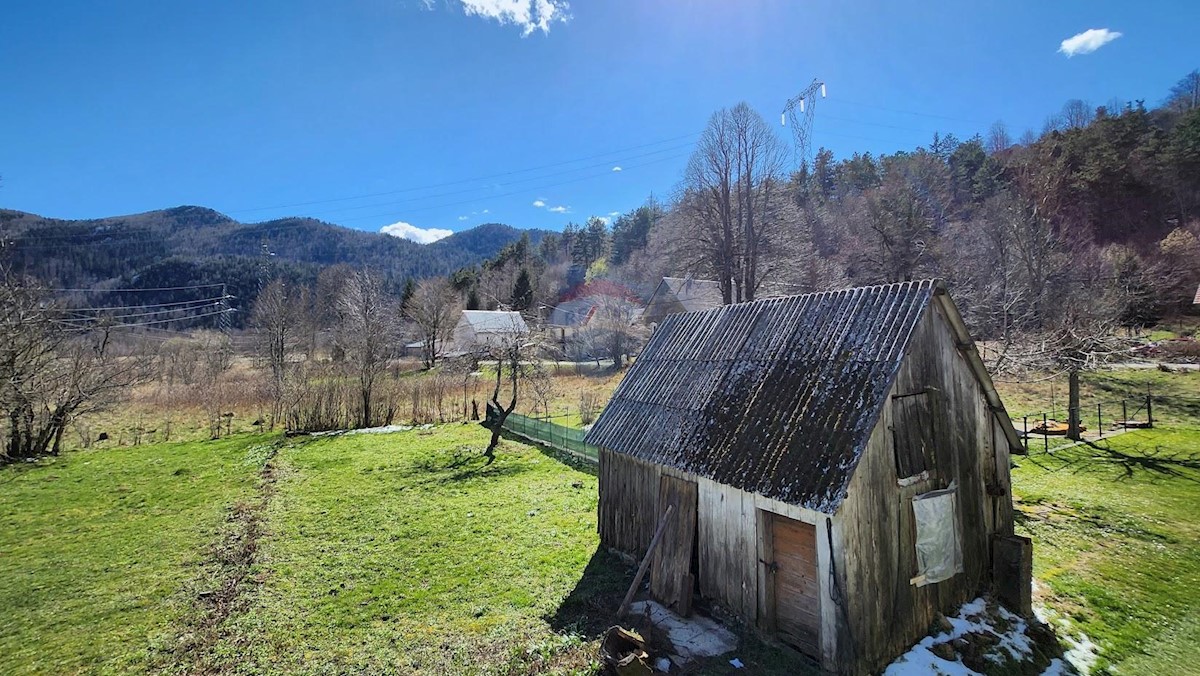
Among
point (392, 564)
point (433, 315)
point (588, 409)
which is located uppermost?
point (433, 315)

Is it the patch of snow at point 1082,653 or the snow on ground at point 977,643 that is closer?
the snow on ground at point 977,643

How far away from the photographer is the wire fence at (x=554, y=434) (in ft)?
59.4

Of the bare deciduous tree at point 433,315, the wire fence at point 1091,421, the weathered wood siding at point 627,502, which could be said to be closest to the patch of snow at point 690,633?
the weathered wood siding at point 627,502

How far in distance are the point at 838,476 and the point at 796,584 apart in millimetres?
1885

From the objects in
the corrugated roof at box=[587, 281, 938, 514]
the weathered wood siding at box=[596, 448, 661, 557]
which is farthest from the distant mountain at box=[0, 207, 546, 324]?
the corrugated roof at box=[587, 281, 938, 514]

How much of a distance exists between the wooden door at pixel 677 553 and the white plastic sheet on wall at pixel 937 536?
3245 millimetres

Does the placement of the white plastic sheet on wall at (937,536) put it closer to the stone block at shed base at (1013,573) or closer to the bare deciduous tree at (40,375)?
the stone block at shed base at (1013,573)

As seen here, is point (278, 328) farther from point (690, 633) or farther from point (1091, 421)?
point (1091, 421)

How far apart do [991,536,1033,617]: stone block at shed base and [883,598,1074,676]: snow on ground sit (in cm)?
23

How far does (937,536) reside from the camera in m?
7.23

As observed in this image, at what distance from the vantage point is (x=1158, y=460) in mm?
16188

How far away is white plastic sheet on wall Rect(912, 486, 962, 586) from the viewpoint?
7.03m

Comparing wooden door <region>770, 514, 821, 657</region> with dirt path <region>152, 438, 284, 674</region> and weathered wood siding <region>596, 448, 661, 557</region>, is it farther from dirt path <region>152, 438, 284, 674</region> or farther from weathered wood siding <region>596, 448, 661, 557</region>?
dirt path <region>152, 438, 284, 674</region>

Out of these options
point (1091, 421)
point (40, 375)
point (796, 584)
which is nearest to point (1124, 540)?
point (796, 584)
